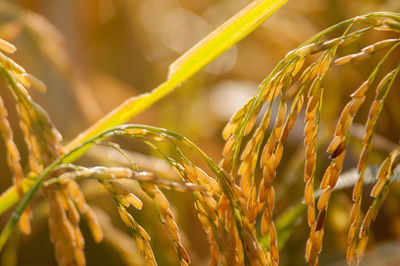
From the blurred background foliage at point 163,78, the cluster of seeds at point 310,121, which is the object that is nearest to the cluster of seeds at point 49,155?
the cluster of seeds at point 310,121

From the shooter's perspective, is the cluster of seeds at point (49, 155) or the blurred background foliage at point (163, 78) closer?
the cluster of seeds at point (49, 155)

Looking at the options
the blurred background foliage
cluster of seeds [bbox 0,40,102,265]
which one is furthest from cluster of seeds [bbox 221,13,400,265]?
the blurred background foliage

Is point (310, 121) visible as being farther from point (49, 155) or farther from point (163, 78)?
point (163, 78)

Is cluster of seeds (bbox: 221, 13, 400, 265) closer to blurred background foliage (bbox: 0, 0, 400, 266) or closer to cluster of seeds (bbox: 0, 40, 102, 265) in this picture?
cluster of seeds (bbox: 0, 40, 102, 265)

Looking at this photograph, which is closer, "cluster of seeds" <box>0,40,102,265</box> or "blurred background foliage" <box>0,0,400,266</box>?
"cluster of seeds" <box>0,40,102,265</box>

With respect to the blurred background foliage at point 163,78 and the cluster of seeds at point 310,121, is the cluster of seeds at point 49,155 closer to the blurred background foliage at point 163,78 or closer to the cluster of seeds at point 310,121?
the cluster of seeds at point 310,121

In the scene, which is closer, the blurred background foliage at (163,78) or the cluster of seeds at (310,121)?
the cluster of seeds at (310,121)

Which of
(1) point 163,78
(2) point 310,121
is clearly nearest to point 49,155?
(2) point 310,121

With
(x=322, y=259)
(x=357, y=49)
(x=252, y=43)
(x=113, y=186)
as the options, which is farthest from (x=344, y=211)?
(x=252, y=43)

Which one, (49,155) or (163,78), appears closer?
(49,155)
